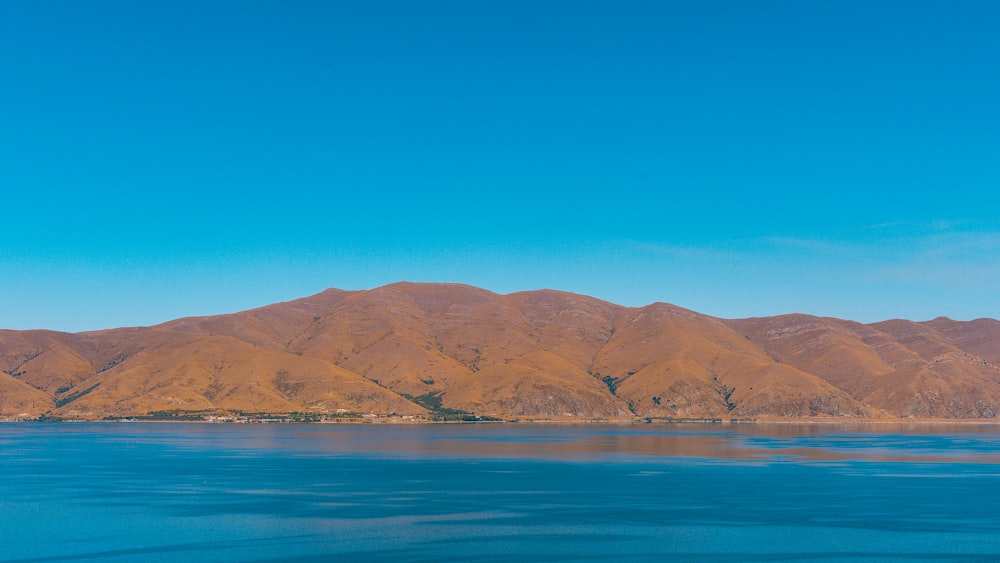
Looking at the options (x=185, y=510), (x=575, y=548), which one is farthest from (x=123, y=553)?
(x=575, y=548)

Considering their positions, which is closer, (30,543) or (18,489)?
(30,543)

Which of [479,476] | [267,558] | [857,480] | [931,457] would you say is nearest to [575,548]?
[267,558]

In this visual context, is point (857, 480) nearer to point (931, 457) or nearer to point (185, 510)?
point (931, 457)

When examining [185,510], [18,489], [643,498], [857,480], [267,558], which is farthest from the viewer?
[857,480]

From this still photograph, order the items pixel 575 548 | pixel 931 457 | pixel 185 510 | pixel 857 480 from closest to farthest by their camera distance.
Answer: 1. pixel 575 548
2. pixel 185 510
3. pixel 857 480
4. pixel 931 457

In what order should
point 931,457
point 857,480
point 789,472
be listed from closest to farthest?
point 857,480 < point 789,472 < point 931,457

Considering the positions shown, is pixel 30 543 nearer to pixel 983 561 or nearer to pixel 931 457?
pixel 983 561
